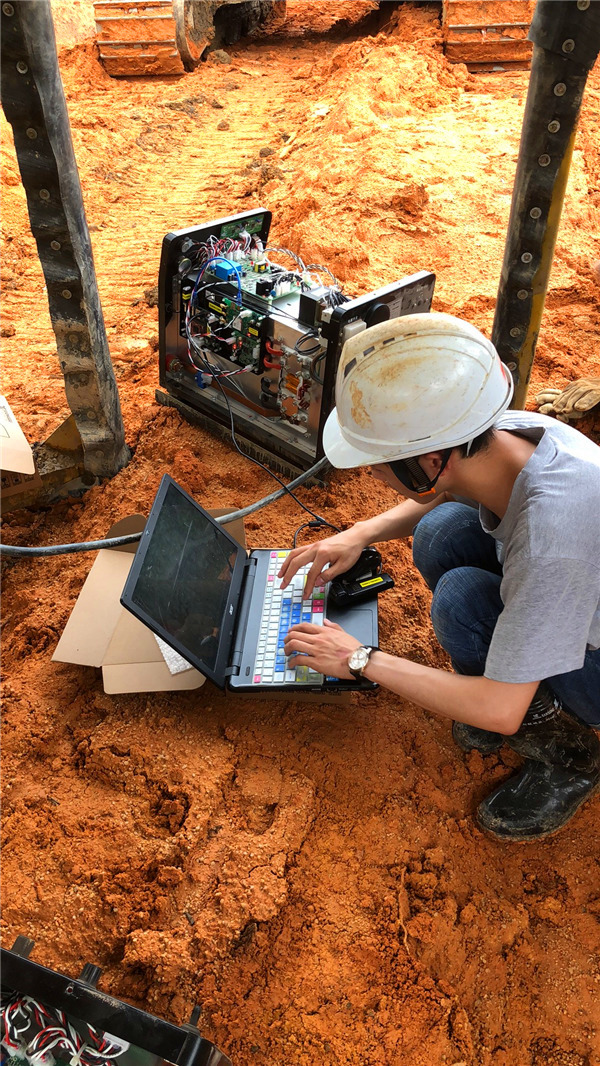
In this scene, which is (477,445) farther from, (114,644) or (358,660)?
(114,644)

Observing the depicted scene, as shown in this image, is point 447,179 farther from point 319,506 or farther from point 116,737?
point 116,737

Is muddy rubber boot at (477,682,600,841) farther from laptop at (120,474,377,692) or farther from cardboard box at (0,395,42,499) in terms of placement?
cardboard box at (0,395,42,499)

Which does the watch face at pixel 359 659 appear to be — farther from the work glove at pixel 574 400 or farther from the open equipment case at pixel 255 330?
the work glove at pixel 574 400

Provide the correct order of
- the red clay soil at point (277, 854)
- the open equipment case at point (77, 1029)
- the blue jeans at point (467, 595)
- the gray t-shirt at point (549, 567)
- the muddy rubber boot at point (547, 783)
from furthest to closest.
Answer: the muddy rubber boot at point (547, 783) → the blue jeans at point (467, 595) → the red clay soil at point (277, 854) → the gray t-shirt at point (549, 567) → the open equipment case at point (77, 1029)

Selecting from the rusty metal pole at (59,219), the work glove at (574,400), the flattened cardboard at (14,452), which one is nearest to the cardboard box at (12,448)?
the flattened cardboard at (14,452)

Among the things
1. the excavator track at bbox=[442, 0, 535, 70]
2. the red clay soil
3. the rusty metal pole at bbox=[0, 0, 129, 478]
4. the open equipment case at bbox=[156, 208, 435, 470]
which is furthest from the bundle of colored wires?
the excavator track at bbox=[442, 0, 535, 70]

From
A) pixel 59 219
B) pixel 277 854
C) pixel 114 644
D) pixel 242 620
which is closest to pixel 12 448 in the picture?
pixel 59 219

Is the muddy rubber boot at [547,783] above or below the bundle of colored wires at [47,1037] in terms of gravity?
below

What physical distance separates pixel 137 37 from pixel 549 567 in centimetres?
1046

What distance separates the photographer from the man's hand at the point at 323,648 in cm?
218

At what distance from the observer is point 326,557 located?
8.32 feet

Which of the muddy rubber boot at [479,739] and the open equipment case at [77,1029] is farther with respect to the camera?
the muddy rubber boot at [479,739]

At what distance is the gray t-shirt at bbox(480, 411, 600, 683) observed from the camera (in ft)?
5.73

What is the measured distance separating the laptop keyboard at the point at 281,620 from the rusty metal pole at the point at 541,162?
4.85 ft
